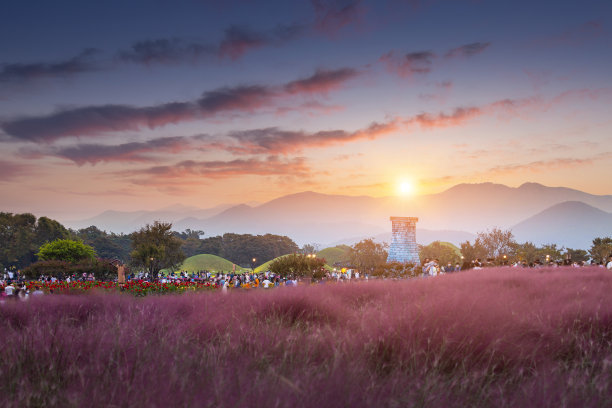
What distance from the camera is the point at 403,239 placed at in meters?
57.8

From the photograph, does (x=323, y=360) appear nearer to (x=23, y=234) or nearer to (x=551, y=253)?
(x=551, y=253)

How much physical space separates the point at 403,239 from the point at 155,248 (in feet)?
→ 116

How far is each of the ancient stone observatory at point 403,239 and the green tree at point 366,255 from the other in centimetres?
445

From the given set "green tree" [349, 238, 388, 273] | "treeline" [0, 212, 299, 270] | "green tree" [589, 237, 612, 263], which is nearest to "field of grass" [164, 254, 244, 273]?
"treeline" [0, 212, 299, 270]

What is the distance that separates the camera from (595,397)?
115 inches

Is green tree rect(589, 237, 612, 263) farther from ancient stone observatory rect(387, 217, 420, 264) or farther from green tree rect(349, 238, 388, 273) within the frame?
green tree rect(349, 238, 388, 273)

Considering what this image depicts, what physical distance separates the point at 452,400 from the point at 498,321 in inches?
65.5

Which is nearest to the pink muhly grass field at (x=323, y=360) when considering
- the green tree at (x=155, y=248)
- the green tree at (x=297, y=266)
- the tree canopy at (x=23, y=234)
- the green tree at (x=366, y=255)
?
the green tree at (x=297, y=266)

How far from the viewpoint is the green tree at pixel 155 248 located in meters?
35.1

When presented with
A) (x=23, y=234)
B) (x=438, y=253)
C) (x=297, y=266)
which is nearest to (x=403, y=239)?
(x=438, y=253)

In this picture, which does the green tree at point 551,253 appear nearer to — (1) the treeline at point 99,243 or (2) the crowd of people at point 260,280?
(2) the crowd of people at point 260,280

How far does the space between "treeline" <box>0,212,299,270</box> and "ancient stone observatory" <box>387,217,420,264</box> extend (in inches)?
1149

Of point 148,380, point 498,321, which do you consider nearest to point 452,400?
point 498,321

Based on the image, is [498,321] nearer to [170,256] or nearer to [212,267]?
[170,256]
